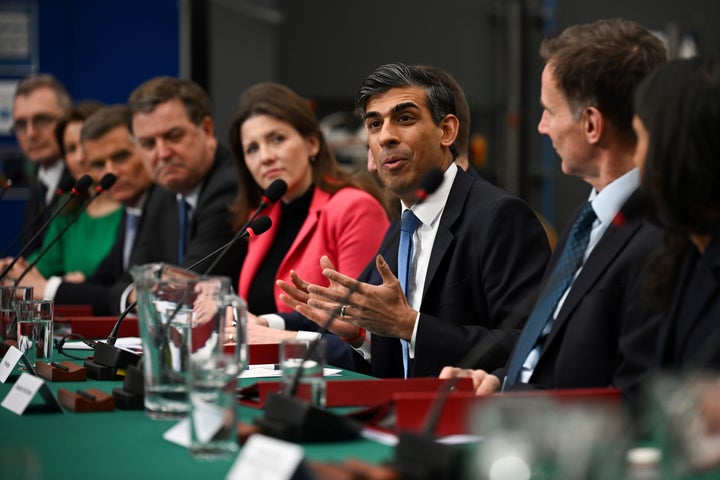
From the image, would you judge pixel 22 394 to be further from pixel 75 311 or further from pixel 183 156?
pixel 183 156

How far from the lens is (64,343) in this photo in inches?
122

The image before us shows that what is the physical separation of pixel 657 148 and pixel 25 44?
20.3 feet

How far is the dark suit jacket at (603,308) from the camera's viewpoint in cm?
204

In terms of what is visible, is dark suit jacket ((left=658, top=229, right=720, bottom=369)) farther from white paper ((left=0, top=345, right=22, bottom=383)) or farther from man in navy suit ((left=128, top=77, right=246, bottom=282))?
man in navy suit ((left=128, top=77, right=246, bottom=282))

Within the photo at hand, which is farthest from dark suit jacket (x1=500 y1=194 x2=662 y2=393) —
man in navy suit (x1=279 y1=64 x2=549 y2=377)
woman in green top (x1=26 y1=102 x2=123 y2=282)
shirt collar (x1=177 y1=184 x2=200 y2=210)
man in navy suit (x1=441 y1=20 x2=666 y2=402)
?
woman in green top (x1=26 y1=102 x2=123 y2=282)

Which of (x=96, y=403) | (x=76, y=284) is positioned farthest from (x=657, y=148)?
(x=76, y=284)

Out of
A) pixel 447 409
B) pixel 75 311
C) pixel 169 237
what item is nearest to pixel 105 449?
pixel 447 409

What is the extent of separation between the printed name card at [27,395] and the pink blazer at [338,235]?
61.1 inches

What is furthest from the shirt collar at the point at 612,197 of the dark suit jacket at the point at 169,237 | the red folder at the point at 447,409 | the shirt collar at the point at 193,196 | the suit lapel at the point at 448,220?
the shirt collar at the point at 193,196

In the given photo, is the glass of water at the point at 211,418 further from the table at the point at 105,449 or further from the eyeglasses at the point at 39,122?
the eyeglasses at the point at 39,122

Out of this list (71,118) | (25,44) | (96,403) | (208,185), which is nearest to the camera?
(96,403)

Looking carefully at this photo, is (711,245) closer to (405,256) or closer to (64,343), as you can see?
(405,256)

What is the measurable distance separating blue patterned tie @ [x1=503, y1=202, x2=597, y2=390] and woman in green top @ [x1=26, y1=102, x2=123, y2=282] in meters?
3.15

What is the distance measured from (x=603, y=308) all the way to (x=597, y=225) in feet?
0.68
